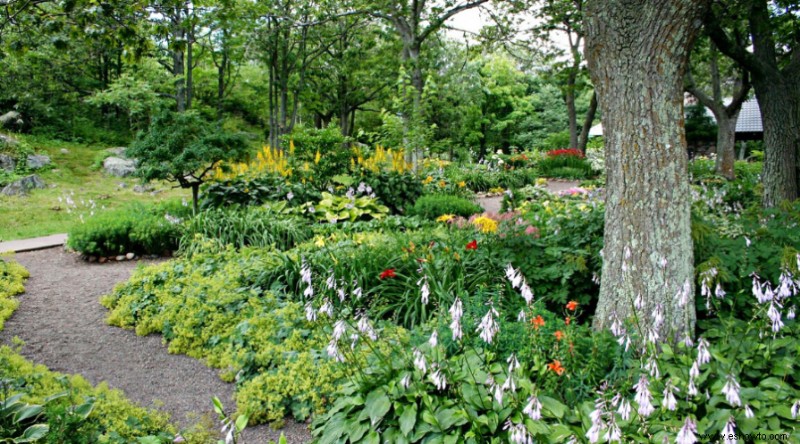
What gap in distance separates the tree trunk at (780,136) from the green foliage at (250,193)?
6.56m

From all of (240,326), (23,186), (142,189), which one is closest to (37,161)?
(23,186)

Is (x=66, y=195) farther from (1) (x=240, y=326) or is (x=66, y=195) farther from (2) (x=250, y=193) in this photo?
(1) (x=240, y=326)

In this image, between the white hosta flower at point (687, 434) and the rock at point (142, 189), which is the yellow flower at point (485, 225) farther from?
the rock at point (142, 189)

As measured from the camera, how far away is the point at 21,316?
16.2ft

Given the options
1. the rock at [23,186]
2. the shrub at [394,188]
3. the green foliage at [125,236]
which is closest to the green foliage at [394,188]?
the shrub at [394,188]

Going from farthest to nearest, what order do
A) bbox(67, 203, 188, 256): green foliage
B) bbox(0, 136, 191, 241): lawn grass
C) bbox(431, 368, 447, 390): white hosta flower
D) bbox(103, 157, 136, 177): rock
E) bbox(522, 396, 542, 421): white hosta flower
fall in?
bbox(103, 157, 136, 177): rock
bbox(0, 136, 191, 241): lawn grass
bbox(67, 203, 188, 256): green foliage
bbox(431, 368, 447, 390): white hosta flower
bbox(522, 396, 542, 421): white hosta flower

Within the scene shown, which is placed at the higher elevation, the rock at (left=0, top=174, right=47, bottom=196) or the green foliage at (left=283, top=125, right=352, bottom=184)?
the green foliage at (left=283, top=125, right=352, bottom=184)

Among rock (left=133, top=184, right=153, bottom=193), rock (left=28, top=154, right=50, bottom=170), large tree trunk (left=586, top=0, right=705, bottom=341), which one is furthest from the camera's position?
Answer: rock (left=28, top=154, right=50, bottom=170)

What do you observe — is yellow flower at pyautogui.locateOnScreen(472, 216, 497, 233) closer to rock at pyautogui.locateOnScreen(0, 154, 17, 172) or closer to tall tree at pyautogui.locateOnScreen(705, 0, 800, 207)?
tall tree at pyautogui.locateOnScreen(705, 0, 800, 207)

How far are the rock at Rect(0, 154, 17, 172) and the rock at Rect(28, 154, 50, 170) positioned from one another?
15.3 inches

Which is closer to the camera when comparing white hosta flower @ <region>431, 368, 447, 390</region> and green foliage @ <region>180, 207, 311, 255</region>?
white hosta flower @ <region>431, 368, 447, 390</region>

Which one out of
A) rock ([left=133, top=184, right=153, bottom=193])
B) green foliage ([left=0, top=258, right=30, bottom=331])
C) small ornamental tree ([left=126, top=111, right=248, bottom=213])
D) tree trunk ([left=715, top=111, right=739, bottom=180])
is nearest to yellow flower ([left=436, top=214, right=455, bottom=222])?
small ornamental tree ([left=126, top=111, right=248, bottom=213])

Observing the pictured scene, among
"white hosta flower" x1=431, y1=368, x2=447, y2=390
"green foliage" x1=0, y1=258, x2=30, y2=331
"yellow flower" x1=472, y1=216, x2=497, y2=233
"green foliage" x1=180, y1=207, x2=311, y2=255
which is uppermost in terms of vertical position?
"yellow flower" x1=472, y1=216, x2=497, y2=233

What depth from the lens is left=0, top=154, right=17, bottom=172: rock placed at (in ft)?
44.6
